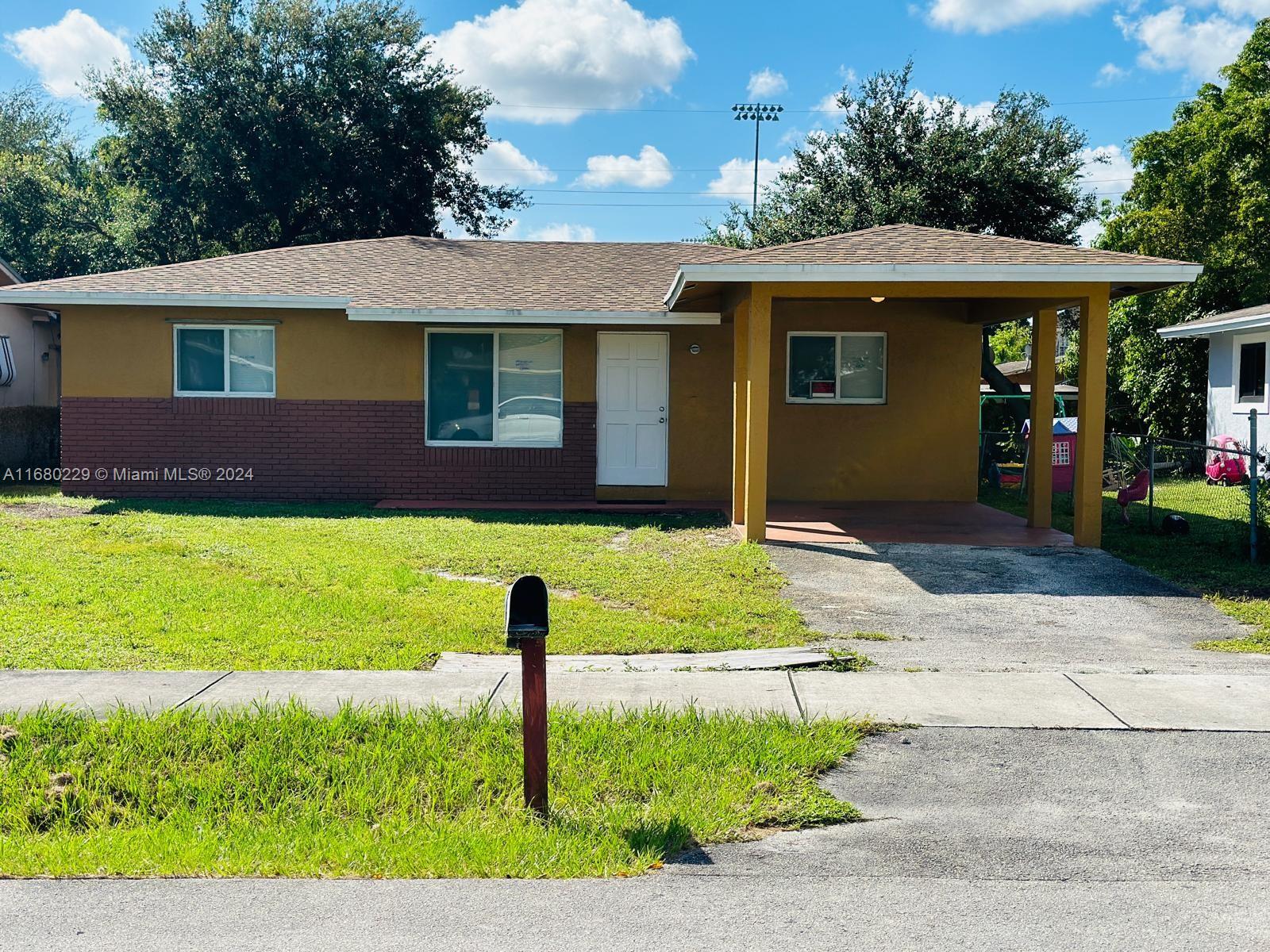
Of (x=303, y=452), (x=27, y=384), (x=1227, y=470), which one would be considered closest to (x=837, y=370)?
(x=303, y=452)

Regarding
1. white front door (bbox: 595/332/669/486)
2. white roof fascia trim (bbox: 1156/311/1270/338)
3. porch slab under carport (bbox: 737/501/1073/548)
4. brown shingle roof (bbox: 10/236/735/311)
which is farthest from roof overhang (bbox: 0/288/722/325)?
white roof fascia trim (bbox: 1156/311/1270/338)

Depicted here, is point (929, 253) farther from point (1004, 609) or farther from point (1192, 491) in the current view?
point (1192, 491)

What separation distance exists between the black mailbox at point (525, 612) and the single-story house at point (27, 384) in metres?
18.0

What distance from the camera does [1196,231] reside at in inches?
1128

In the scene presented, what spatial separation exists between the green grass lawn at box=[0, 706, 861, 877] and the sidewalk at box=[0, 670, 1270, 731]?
0.36m

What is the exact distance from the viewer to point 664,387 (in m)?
17.2

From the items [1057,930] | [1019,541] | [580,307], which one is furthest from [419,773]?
[580,307]

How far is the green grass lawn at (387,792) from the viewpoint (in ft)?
15.6

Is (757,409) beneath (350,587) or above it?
above

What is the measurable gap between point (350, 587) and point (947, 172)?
71.6 ft

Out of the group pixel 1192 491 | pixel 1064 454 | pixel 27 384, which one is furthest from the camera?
pixel 27 384

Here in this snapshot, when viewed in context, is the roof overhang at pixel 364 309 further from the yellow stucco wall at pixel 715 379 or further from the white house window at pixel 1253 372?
the white house window at pixel 1253 372

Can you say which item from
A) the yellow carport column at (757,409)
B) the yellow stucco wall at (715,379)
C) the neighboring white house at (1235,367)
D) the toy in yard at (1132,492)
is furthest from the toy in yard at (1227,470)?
the yellow carport column at (757,409)

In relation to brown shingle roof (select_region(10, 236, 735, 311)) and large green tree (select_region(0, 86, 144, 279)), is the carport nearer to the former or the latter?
brown shingle roof (select_region(10, 236, 735, 311))
